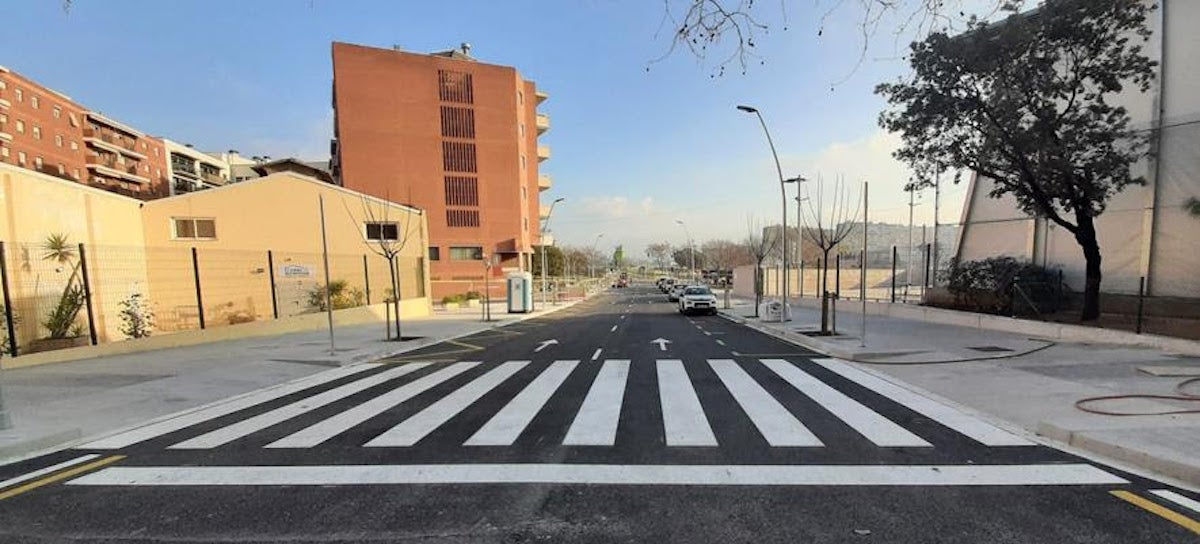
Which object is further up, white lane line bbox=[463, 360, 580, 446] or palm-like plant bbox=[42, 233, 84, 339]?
palm-like plant bbox=[42, 233, 84, 339]

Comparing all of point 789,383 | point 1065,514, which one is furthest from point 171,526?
point 789,383

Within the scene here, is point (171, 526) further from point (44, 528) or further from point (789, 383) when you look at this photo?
point (789, 383)

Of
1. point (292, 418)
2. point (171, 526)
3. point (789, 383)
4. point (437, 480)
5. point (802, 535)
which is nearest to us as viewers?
point (802, 535)

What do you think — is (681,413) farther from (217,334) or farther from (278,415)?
(217,334)

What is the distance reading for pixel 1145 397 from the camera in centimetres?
687

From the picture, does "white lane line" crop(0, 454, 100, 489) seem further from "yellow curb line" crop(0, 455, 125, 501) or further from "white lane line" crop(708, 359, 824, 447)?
"white lane line" crop(708, 359, 824, 447)

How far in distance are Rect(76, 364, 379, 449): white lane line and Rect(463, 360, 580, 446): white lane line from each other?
398 cm

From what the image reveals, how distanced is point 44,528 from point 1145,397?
12.1 m

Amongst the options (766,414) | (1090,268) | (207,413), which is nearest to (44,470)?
(207,413)

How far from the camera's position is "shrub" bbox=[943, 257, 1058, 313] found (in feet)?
51.7

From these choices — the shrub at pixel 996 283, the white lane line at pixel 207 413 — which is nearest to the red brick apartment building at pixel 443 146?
the white lane line at pixel 207 413

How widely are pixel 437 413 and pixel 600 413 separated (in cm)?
226

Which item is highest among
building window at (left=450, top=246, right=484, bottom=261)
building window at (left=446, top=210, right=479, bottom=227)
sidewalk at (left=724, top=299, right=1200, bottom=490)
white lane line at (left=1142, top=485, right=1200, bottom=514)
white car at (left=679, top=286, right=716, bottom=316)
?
building window at (left=446, top=210, right=479, bottom=227)

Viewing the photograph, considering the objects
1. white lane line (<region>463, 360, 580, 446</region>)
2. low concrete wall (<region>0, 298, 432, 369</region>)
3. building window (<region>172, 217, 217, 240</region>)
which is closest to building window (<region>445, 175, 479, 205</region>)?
low concrete wall (<region>0, 298, 432, 369</region>)
